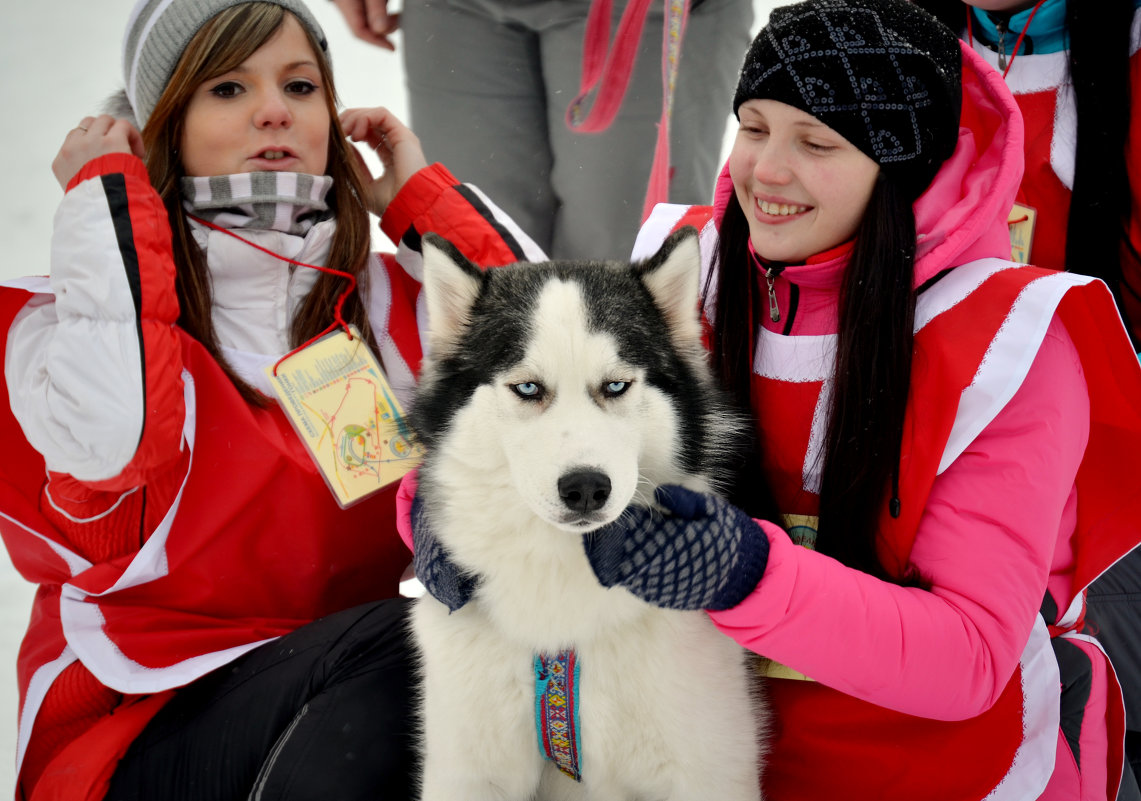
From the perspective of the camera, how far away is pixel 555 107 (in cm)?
267

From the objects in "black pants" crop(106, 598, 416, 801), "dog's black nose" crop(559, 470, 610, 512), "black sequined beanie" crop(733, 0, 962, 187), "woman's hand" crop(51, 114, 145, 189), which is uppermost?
"black sequined beanie" crop(733, 0, 962, 187)

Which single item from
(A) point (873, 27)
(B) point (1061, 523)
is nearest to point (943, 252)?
(A) point (873, 27)

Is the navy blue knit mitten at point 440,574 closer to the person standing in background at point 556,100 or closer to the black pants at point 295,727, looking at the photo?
the black pants at point 295,727

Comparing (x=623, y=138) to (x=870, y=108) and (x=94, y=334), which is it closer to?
(x=870, y=108)

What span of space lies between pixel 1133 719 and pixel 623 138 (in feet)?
6.56

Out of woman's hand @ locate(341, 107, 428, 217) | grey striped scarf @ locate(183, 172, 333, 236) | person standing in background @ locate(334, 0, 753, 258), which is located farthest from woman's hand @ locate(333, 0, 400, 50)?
grey striped scarf @ locate(183, 172, 333, 236)

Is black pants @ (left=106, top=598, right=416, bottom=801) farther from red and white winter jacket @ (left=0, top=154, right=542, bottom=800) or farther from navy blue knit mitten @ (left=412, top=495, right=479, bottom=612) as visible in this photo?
navy blue knit mitten @ (left=412, top=495, right=479, bottom=612)

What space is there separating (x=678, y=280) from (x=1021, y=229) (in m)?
0.99

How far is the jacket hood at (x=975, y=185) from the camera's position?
1.34 metres

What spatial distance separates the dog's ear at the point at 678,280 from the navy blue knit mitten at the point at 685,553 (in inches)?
12.1

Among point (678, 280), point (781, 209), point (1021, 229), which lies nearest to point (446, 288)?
point (678, 280)

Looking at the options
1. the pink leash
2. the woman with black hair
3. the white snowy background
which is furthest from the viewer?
the white snowy background

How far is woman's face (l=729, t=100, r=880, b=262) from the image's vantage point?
140 centimetres

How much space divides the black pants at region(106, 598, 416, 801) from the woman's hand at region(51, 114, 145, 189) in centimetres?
101
